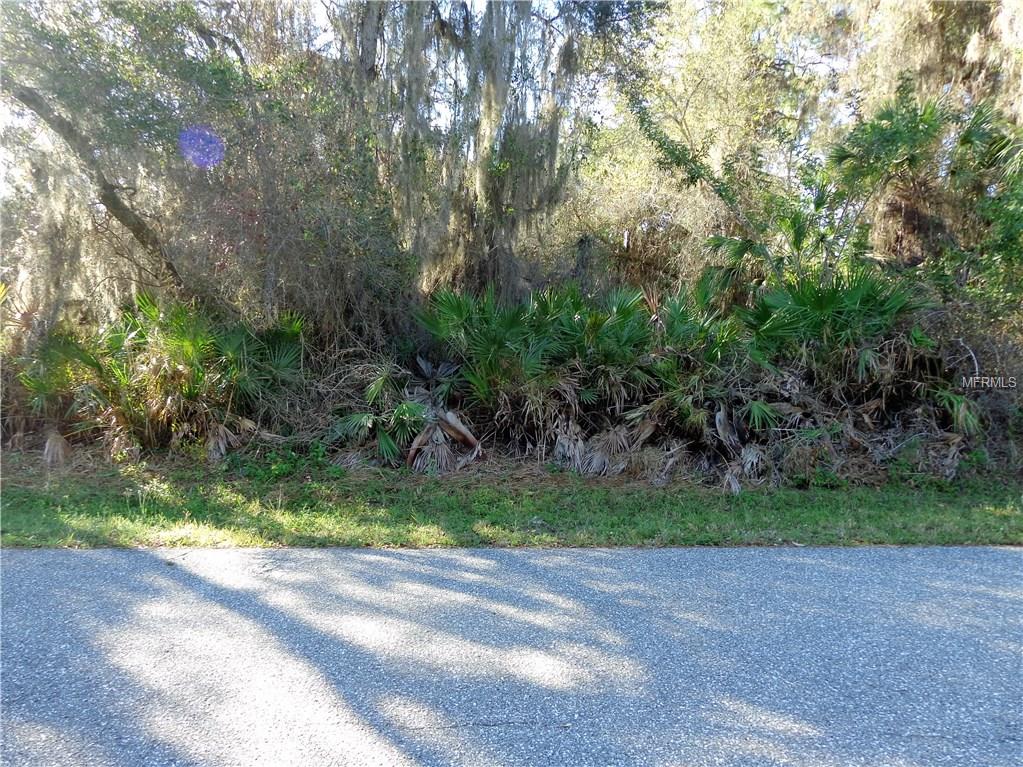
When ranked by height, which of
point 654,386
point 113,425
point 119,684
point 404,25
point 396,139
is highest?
point 404,25

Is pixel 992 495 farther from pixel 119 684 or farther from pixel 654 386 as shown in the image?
pixel 119 684

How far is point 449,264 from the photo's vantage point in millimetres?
10617

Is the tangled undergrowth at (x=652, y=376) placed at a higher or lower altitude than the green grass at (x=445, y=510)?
higher

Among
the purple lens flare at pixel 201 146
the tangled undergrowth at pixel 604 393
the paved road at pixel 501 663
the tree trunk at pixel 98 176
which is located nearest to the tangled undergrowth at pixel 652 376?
the tangled undergrowth at pixel 604 393

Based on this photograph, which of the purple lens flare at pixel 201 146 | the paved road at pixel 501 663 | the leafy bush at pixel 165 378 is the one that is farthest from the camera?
the leafy bush at pixel 165 378

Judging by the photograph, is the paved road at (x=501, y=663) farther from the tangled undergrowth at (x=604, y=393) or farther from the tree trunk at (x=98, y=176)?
the tree trunk at (x=98, y=176)

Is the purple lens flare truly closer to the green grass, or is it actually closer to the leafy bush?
the leafy bush

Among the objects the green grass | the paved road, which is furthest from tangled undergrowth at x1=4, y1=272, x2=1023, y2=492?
the paved road

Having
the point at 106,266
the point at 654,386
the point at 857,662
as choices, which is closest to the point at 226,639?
the point at 857,662

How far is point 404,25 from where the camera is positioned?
32.9 ft

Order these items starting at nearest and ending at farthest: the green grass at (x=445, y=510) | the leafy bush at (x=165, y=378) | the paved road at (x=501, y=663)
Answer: the paved road at (x=501, y=663) → the green grass at (x=445, y=510) → the leafy bush at (x=165, y=378)

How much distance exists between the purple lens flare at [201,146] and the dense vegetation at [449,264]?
4 cm

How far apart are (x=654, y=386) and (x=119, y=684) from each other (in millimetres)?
6641

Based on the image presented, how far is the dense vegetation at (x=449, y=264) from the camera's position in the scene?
8047 mm
